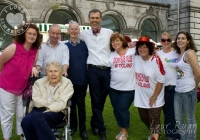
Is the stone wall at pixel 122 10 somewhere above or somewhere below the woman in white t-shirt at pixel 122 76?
above

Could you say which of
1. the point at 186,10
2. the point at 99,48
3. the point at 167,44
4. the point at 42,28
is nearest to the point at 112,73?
the point at 99,48

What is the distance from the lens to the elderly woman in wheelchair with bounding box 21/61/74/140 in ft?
12.4

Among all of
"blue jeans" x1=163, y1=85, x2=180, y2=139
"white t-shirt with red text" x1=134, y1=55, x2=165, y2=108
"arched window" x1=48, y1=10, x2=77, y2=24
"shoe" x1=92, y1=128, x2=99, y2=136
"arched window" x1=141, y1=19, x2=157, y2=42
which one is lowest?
"shoe" x1=92, y1=128, x2=99, y2=136

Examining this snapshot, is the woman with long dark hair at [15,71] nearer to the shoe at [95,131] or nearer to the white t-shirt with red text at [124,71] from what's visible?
the white t-shirt with red text at [124,71]

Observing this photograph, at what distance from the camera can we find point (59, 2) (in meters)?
15.7

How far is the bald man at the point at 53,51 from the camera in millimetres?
4688

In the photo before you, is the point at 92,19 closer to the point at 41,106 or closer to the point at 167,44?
the point at 167,44

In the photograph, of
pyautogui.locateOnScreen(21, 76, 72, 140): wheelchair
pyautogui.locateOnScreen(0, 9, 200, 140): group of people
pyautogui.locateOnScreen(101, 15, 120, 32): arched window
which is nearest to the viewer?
pyautogui.locateOnScreen(21, 76, 72, 140): wheelchair

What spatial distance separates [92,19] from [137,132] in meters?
2.59

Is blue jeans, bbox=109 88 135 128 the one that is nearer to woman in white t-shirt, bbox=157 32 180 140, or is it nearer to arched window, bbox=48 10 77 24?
woman in white t-shirt, bbox=157 32 180 140

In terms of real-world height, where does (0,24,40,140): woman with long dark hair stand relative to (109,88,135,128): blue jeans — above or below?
above

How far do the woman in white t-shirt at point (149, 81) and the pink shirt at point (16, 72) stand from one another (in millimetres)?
1922

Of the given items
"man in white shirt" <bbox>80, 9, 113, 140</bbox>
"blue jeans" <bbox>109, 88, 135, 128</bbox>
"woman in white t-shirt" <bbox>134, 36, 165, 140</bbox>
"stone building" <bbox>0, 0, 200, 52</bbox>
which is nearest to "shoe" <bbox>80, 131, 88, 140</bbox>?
"man in white shirt" <bbox>80, 9, 113, 140</bbox>

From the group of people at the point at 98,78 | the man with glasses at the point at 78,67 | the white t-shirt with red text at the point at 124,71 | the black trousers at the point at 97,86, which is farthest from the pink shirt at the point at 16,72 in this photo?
the white t-shirt with red text at the point at 124,71
